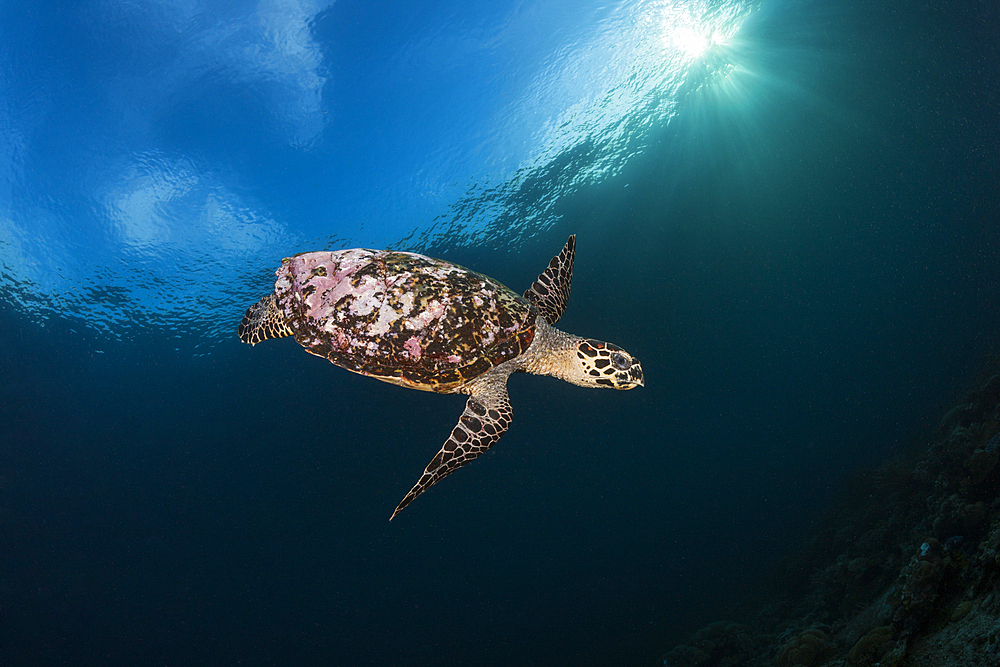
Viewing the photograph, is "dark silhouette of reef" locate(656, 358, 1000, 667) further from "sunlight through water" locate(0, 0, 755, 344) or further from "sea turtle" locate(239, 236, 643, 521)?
"sunlight through water" locate(0, 0, 755, 344)

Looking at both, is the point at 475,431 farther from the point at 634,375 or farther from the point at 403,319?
the point at 634,375

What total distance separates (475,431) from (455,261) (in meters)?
10.5

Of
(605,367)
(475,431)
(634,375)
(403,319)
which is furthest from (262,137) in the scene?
(634,375)

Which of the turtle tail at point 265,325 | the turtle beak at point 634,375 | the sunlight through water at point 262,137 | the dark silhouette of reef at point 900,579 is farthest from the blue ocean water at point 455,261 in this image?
the turtle beak at point 634,375

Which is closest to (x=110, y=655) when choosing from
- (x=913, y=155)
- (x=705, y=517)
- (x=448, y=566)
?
(x=448, y=566)

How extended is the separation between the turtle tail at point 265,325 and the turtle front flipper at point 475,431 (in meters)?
1.89

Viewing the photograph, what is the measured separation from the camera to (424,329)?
8.54ft

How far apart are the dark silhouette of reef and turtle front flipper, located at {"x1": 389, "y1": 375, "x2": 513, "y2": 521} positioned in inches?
133

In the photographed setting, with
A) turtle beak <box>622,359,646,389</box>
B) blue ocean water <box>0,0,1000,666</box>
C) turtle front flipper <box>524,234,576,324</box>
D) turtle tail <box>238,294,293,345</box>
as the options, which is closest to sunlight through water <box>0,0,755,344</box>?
blue ocean water <box>0,0,1000,666</box>

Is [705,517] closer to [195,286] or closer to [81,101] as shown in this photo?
[195,286]

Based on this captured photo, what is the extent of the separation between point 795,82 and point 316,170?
14634 mm

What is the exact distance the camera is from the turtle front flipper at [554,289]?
145 inches

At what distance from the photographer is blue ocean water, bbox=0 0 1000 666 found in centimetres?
714

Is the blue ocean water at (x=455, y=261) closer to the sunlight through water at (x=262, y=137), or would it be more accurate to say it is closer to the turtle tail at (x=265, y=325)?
the sunlight through water at (x=262, y=137)
